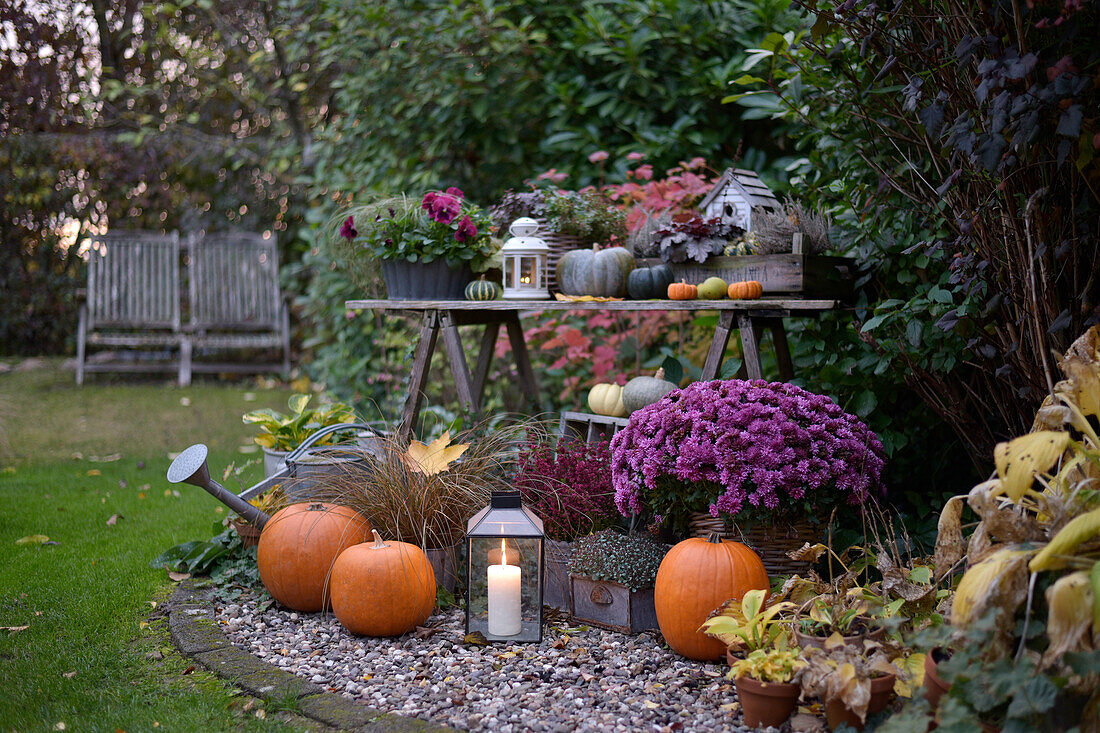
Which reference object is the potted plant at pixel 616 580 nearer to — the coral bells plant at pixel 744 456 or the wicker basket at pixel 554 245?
the coral bells plant at pixel 744 456

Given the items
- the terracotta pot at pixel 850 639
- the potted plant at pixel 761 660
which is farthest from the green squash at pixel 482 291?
the terracotta pot at pixel 850 639

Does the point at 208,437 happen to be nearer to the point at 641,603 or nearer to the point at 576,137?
the point at 576,137

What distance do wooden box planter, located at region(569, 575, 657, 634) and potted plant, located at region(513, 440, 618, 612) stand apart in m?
0.06

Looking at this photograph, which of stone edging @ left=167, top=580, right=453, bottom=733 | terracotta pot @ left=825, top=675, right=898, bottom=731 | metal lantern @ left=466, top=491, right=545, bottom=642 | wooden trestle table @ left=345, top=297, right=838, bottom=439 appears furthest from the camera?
wooden trestle table @ left=345, top=297, right=838, bottom=439

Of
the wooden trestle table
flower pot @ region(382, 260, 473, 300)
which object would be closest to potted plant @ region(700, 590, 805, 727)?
the wooden trestle table

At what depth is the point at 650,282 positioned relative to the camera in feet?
10.4

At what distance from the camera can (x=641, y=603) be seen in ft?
8.29

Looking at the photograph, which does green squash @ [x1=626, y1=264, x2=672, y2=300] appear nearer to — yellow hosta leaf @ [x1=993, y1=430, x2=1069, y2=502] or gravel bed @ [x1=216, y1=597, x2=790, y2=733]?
gravel bed @ [x1=216, y1=597, x2=790, y2=733]

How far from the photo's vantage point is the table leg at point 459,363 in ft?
11.4

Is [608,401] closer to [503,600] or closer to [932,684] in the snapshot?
[503,600]

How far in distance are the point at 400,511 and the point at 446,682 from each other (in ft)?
2.39

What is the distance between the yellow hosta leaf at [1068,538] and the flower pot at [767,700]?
1.91 feet

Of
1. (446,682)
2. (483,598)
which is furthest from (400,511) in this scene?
(446,682)

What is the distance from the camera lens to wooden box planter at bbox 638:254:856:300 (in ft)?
9.25
